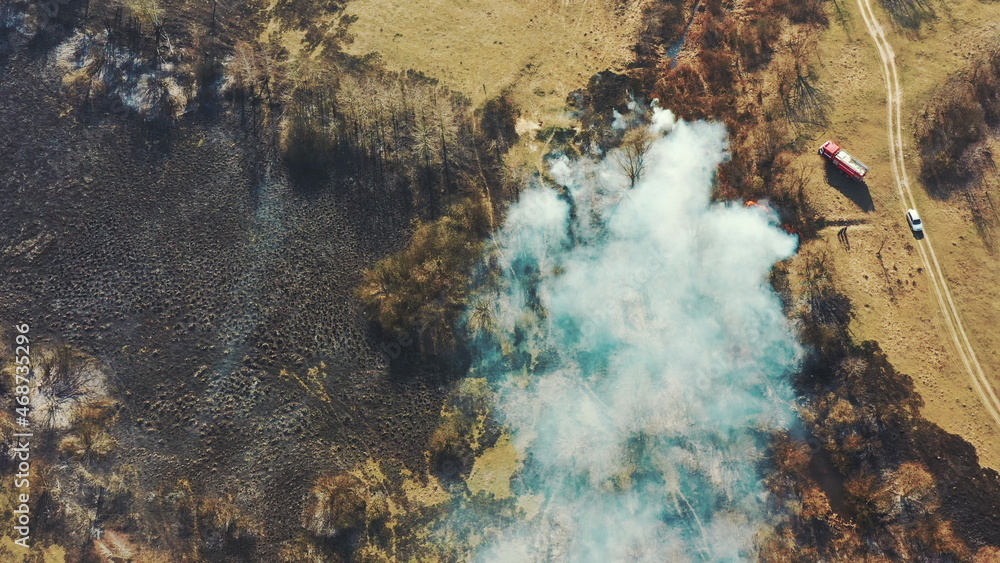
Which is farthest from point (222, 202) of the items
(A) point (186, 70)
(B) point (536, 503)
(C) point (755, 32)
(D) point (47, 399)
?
(C) point (755, 32)

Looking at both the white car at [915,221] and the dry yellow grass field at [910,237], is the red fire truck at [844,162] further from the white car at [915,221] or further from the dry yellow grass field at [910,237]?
the white car at [915,221]

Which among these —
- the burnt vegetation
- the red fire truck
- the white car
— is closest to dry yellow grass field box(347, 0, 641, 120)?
the red fire truck

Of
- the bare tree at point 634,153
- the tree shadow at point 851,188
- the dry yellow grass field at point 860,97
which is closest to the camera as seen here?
the dry yellow grass field at point 860,97

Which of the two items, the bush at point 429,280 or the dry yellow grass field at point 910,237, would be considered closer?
the dry yellow grass field at point 910,237

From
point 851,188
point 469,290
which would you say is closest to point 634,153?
point 851,188

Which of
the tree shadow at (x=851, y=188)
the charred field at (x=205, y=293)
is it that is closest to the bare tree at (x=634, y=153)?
the tree shadow at (x=851, y=188)

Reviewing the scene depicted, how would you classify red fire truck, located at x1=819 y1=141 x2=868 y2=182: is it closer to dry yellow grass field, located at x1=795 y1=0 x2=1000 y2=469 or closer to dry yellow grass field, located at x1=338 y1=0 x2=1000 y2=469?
dry yellow grass field, located at x1=795 y1=0 x2=1000 y2=469
